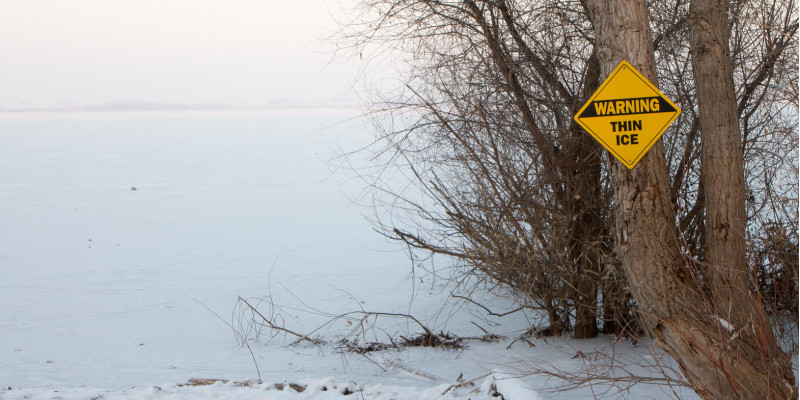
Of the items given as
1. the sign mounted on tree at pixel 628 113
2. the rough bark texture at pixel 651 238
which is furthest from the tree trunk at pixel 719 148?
the sign mounted on tree at pixel 628 113

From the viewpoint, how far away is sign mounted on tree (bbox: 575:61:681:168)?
435 cm

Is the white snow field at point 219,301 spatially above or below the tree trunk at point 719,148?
below

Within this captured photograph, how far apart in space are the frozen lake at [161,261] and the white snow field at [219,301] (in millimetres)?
36

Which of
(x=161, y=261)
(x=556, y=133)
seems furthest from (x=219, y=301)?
(x=556, y=133)

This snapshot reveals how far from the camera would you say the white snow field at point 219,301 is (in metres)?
6.05

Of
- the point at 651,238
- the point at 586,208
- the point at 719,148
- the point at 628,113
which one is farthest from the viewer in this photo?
the point at 586,208

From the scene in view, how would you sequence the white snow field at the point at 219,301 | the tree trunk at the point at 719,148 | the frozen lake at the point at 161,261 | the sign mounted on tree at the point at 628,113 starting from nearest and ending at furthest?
the sign mounted on tree at the point at 628,113 < the tree trunk at the point at 719,148 < the white snow field at the point at 219,301 < the frozen lake at the point at 161,261

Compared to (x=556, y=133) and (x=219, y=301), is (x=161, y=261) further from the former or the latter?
(x=556, y=133)

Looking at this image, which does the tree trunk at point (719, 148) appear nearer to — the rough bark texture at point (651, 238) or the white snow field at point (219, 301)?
the rough bark texture at point (651, 238)

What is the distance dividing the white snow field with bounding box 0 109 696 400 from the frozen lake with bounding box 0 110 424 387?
0.04 meters

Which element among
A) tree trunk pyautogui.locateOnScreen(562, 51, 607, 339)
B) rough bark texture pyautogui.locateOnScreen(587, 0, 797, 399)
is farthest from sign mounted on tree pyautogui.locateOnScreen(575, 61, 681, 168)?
tree trunk pyautogui.locateOnScreen(562, 51, 607, 339)

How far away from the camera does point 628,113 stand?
4.42 metres

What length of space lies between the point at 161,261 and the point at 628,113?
9.21m

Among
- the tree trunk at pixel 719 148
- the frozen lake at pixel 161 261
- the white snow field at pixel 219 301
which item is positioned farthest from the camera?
the frozen lake at pixel 161 261
